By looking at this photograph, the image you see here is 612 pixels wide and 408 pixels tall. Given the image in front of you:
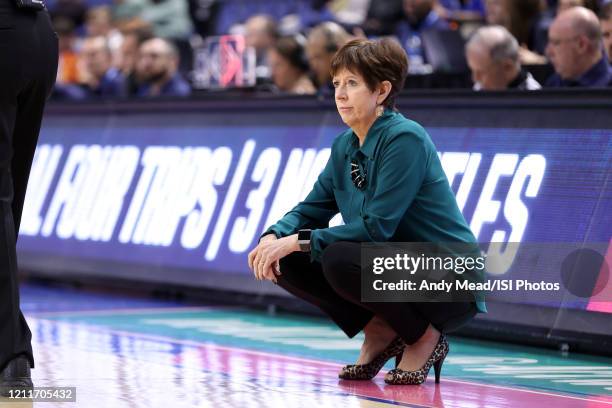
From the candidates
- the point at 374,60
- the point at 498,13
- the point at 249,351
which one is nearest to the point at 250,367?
the point at 249,351

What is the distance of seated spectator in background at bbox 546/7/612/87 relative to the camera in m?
8.05

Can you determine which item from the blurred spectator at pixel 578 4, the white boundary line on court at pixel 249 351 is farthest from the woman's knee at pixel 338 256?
the blurred spectator at pixel 578 4

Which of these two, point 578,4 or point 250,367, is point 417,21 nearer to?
point 578,4

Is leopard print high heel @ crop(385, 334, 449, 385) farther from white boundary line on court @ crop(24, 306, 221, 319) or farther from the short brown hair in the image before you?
white boundary line on court @ crop(24, 306, 221, 319)

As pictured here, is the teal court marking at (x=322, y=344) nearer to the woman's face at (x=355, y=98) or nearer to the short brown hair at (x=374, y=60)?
the woman's face at (x=355, y=98)

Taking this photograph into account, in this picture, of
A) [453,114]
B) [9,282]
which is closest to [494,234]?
[453,114]

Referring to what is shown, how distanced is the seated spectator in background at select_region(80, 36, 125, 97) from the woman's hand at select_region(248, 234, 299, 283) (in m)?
7.88

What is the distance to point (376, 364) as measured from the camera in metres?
5.49

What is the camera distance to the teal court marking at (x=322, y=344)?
576cm

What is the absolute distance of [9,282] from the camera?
481cm

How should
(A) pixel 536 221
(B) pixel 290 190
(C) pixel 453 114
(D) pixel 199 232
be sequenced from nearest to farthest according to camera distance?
(A) pixel 536 221
(C) pixel 453 114
(B) pixel 290 190
(D) pixel 199 232

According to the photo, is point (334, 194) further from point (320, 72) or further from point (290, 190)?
point (320, 72)

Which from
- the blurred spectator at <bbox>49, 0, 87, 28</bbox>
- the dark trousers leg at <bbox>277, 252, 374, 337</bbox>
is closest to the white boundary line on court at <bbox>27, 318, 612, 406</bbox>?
the dark trousers leg at <bbox>277, 252, 374, 337</bbox>

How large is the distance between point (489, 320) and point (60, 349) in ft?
7.56
